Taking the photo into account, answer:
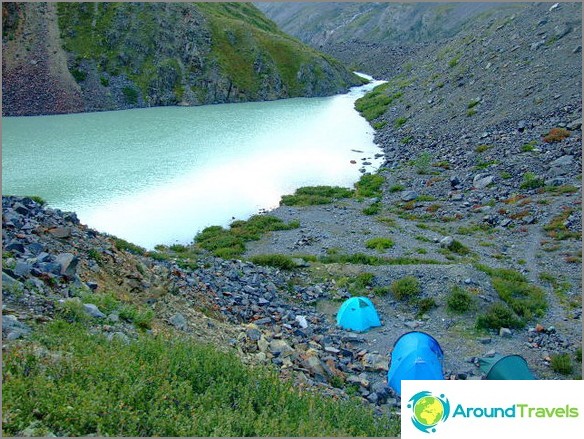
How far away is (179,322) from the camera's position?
13086 millimetres

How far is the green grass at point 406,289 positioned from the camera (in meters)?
18.8

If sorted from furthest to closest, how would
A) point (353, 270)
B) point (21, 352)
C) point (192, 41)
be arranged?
point (192, 41) → point (353, 270) → point (21, 352)

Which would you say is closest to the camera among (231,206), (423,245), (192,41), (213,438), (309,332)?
(213,438)

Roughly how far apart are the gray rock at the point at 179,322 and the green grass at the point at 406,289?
9154 mm

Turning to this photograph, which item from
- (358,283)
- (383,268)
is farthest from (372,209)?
(358,283)

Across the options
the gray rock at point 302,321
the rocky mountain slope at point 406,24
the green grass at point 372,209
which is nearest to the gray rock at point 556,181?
the green grass at point 372,209

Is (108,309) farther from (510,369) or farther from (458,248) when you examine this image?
(458,248)

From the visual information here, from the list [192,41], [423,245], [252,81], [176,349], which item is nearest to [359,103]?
[252,81]

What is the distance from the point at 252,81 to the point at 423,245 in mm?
73667

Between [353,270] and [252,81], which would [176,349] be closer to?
[353,270]

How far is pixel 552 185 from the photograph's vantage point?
3030cm

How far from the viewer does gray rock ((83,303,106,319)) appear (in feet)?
35.8

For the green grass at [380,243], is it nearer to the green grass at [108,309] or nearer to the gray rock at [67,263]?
the green grass at [108,309]

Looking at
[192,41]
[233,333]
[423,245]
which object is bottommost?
[233,333]
